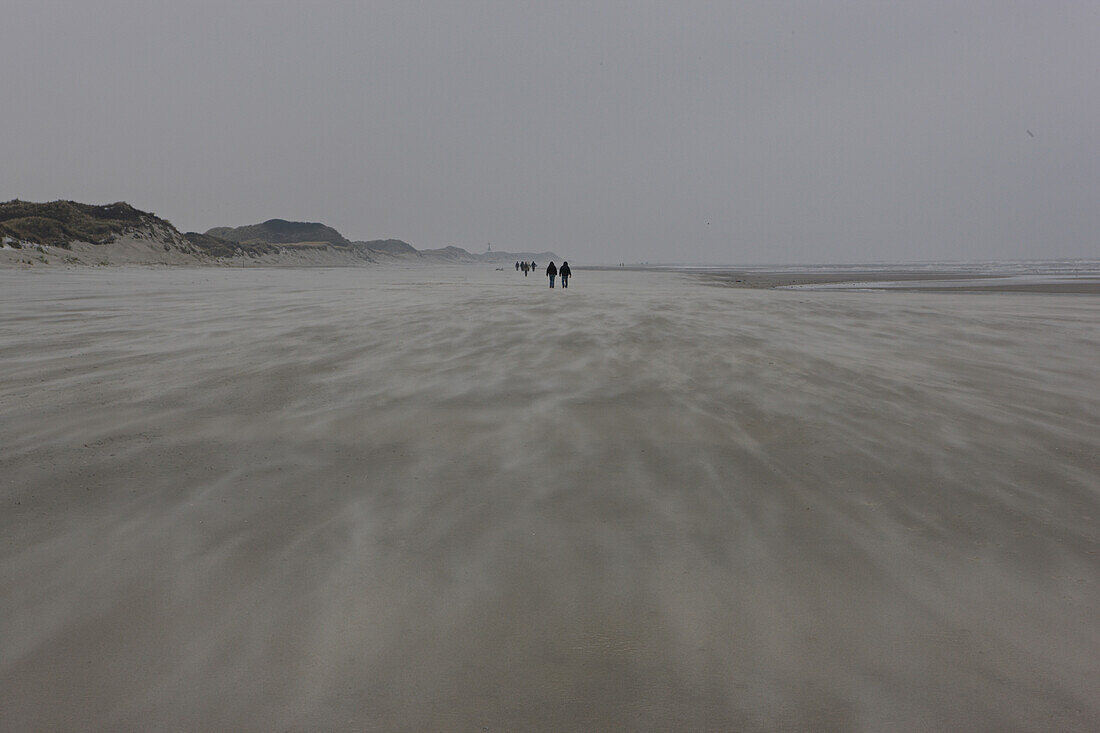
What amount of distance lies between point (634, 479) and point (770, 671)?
1.91m

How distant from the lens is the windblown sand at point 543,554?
199 cm

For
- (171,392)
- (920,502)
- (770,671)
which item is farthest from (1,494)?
(920,502)

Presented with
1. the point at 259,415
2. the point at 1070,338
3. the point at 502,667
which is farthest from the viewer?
the point at 1070,338

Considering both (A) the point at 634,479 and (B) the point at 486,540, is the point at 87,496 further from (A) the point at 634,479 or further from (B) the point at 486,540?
(A) the point at 634,479

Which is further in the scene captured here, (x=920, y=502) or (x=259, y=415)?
(x=259, y=415)

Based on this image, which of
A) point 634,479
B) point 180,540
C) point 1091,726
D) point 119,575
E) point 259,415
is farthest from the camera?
point 259,415

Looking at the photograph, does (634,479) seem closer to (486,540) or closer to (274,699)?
(486,540)

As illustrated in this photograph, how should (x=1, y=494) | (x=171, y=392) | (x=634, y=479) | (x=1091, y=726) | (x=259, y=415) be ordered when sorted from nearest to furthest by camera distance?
(x=1091, y=726), (x=1, y=494), (x=634, y=479), (x=259, y=415), (x=171, y=392)

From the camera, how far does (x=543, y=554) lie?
9.59 feet

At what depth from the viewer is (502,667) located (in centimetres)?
211

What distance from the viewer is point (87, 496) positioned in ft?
11.6

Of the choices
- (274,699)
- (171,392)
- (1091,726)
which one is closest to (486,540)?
(274,699)

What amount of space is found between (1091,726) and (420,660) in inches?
101

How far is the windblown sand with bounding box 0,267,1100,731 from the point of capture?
1.99 meters
